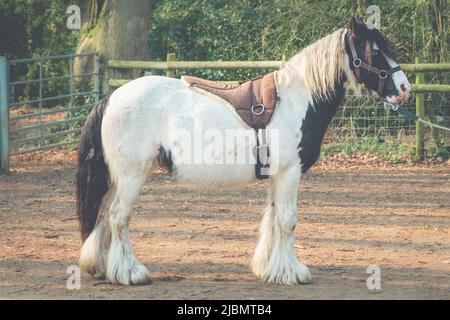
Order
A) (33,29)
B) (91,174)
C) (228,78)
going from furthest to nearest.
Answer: (33,29), (228,78), (91,174)

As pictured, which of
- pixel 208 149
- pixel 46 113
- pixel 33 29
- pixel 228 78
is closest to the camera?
pixel 208 149

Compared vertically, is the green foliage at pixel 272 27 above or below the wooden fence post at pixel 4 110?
above

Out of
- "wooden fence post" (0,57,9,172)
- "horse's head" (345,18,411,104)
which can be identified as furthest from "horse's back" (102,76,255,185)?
"wooden fence post" (0,57,9,172)

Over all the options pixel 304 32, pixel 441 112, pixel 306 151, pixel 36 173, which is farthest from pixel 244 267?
pixel 304 32

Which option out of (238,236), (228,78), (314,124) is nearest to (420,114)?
(228,78)

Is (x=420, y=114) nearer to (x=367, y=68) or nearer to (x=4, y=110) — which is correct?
(x=4, y=110)

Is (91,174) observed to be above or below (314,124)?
below

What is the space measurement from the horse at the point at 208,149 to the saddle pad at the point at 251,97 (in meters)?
0.05

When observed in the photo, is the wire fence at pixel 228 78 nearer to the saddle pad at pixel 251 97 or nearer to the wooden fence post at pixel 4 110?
the wooden fence post at pixel 4 110

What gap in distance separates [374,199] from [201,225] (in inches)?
98.8

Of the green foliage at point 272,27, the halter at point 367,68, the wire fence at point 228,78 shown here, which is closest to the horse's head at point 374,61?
the halter at point 367,68

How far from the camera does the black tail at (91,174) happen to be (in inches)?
259

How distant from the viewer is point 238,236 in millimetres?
8391

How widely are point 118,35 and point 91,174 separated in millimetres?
8230
